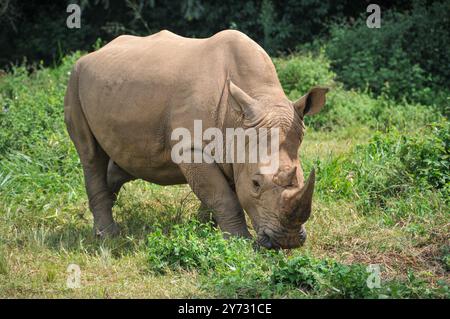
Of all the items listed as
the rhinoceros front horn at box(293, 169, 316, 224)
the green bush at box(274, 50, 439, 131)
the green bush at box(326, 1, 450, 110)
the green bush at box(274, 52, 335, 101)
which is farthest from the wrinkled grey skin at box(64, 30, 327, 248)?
the green bush at box(326, 1, 450, 110)

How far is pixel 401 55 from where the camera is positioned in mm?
14023

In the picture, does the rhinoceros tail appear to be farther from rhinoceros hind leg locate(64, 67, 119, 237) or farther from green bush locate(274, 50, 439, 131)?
green bush locate(274, 50, 439, 131)

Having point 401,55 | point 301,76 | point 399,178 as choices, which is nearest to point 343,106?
point 301,76

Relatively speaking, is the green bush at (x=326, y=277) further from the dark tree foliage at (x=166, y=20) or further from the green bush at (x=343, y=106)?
the dark tree foliage at (x=166, y=20)

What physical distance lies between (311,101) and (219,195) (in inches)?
41.8

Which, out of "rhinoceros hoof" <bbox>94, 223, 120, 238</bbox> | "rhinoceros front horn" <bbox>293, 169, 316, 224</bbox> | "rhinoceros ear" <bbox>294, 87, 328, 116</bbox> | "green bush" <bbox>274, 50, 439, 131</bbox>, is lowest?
"rhinoceros hoof" <bbox>94, 223, 120, 238</bbox>

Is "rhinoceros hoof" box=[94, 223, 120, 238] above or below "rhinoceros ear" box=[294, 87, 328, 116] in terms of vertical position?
below

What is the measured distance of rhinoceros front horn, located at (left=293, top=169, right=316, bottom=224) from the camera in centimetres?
645

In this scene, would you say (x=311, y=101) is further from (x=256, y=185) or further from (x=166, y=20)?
(x=166, y=20)

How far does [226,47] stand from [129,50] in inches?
43.6

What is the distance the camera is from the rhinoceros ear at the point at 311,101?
7.17 metres

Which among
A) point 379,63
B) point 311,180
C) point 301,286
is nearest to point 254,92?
point 311,180

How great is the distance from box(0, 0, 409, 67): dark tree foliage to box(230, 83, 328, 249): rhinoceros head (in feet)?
31.4

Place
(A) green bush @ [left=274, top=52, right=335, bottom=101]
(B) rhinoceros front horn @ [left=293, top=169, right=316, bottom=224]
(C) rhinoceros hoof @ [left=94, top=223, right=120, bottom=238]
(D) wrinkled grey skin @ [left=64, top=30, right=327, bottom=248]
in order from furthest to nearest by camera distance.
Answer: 1. (A) green bush @ [left=274, top=52, right=335, bottom=101]
2. (C) rhinoceros hoof @ [left=94, top=223, right=120, bottom=238]
3. (D) wrinkled grey skin @ [left=64, top=30, right=327, bottom=248]
4. (B) rhinoceros front horn @ [left=293, top=169, right=316, bottom=224]
